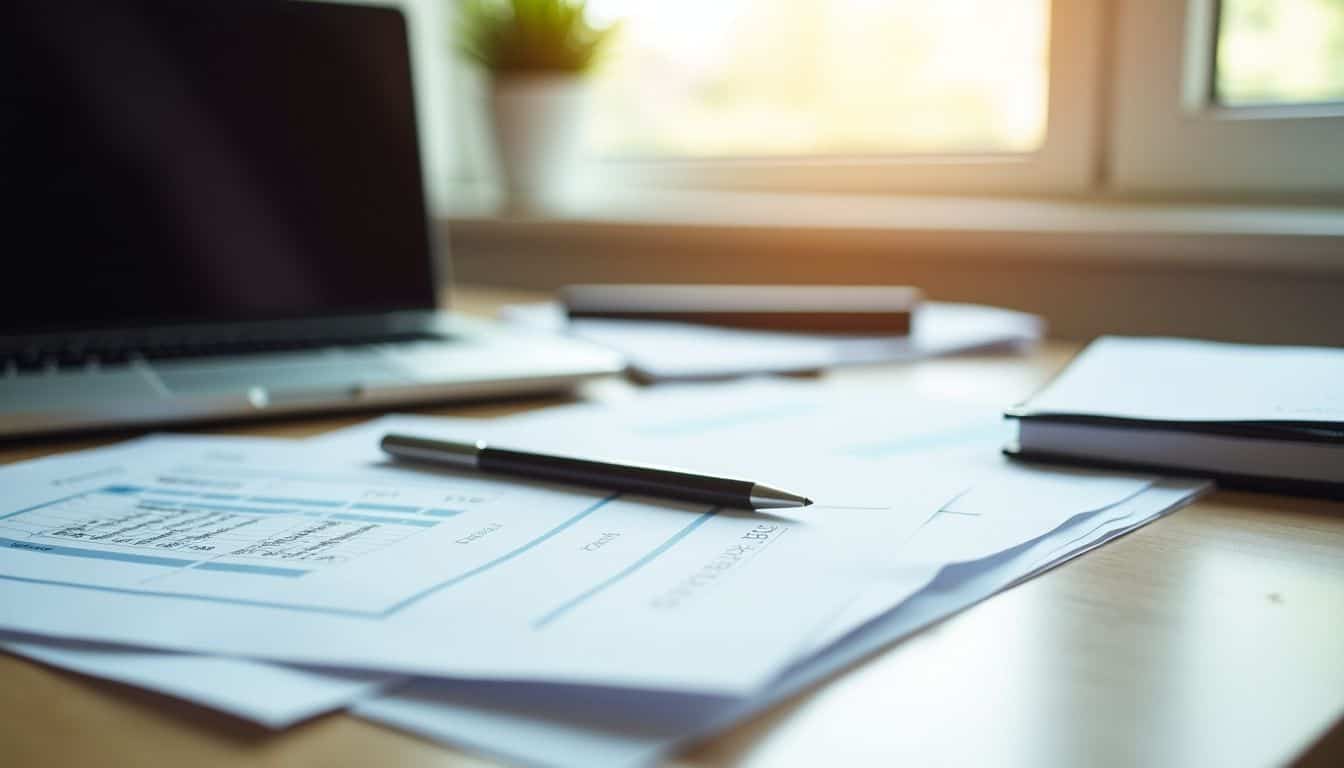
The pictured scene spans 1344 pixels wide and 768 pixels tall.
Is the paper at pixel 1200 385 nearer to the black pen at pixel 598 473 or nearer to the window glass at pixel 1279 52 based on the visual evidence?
the black pen at pixel 598 473

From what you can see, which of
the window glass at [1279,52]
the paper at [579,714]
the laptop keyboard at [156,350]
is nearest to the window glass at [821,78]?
the window glass at [1279,52]

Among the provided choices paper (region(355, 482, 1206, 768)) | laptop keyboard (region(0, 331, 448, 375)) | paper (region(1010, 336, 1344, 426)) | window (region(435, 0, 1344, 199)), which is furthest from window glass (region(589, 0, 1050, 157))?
paper (region(355, 482, 1206, 768))

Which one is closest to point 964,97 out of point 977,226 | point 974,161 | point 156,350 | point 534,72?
point 974,161

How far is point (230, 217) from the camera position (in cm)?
86

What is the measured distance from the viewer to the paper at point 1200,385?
1.69 ft

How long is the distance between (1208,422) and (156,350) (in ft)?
2.13

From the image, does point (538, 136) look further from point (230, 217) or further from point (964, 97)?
point (230, 217)

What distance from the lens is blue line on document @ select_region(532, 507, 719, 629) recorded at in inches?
13.7

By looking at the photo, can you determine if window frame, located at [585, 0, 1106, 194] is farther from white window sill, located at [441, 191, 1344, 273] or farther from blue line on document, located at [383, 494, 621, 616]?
blue line on document, located at [383, 494, 621, 616]

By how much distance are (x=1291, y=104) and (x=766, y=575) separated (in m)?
0.96

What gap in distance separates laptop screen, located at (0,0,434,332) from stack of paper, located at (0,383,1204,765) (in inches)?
11.1

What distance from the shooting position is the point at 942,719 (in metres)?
0.30

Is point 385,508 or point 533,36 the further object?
point 533,36

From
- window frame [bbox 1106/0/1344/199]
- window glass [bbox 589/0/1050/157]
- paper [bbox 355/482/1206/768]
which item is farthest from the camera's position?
window glass [bbox 589/0/1050/157]
